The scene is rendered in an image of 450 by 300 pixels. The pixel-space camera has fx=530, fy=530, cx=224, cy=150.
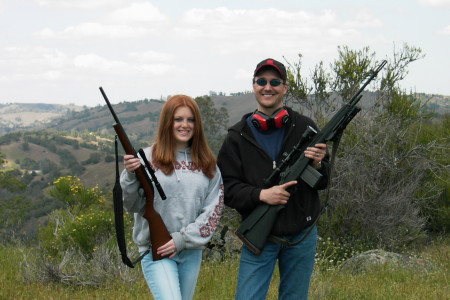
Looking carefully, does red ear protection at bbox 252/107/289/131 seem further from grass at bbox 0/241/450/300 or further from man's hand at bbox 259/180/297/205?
grass at bbox 0/241/450/300

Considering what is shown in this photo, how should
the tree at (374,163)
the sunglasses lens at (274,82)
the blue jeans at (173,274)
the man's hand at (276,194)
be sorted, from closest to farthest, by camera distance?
the blue jeans at (173,274)
the man's hand at (276,194)
the sunglasses lens at (274,82)
the tree at (374,163)

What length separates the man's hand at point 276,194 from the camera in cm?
343

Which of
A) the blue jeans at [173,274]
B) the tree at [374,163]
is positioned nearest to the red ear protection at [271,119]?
the blue jeans at [173,274]

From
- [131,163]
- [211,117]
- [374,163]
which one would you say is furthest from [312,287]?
[211,117]

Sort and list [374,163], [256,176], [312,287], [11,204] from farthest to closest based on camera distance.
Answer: [11,204], [374,163], [312,287], [256,176]

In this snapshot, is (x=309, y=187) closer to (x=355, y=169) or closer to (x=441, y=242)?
(x=355, y=169)

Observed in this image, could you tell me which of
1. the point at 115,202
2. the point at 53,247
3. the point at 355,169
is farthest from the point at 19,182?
the point at 115,202

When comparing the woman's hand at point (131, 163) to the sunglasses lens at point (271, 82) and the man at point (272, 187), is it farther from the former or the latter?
the sunglasses lens at point (271, 82)

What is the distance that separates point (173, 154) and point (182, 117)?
251 millimetres

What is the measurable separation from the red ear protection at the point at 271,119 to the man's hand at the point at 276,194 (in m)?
0.40

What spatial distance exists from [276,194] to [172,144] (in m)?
0.76

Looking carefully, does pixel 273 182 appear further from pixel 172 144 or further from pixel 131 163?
pixel 131 163

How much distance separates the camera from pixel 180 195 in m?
3.44

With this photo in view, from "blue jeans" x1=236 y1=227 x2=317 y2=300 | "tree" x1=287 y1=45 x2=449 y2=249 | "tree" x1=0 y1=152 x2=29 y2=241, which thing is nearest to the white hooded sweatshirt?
"blue jeans" x1=236 y1=227 x2=317 y2=300
